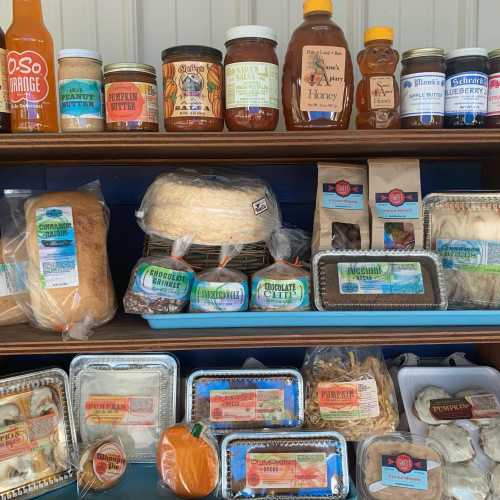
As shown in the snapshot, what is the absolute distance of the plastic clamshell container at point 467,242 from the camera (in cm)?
107

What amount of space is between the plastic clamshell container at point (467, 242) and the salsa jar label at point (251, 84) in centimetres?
43

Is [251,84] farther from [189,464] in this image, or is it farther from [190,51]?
[189,464]

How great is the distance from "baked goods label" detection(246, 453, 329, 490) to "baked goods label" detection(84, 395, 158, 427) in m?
0.25

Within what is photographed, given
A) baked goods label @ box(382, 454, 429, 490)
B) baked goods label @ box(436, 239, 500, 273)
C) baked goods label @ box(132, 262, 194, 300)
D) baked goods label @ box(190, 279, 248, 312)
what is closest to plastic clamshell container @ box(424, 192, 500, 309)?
baked goods label @ box(436, 239, 500, 273)

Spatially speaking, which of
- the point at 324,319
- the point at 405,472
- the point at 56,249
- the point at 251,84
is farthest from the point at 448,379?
the point at 56,249

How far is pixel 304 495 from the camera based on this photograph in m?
1.05

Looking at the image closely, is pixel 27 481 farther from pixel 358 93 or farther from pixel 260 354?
pixel 358 93

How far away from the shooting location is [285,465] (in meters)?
1.06

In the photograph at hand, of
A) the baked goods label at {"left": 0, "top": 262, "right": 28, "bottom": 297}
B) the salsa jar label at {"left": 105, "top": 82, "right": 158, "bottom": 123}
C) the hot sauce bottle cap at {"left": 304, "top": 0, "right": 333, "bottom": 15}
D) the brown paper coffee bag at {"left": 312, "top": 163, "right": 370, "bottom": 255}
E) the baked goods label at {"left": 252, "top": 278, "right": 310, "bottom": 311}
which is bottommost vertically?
the baked goods label at {"left": 252, "top": 278, "right": 310, "bottom": 311}

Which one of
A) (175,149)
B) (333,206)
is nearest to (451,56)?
(333,206)

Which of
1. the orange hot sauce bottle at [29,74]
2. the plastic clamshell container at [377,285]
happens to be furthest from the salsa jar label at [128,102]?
the plastic clamshell container at [377,285]

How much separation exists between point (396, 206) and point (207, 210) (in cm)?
41

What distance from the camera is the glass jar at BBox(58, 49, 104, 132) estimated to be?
956 mm

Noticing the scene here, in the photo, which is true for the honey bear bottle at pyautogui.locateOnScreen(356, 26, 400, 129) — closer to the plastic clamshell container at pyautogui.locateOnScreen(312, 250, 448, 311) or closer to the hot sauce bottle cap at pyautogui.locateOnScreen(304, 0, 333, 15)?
the hot sauce bottle cap at pyautogui.locateOnScreen(304, 0, 333, 15)
